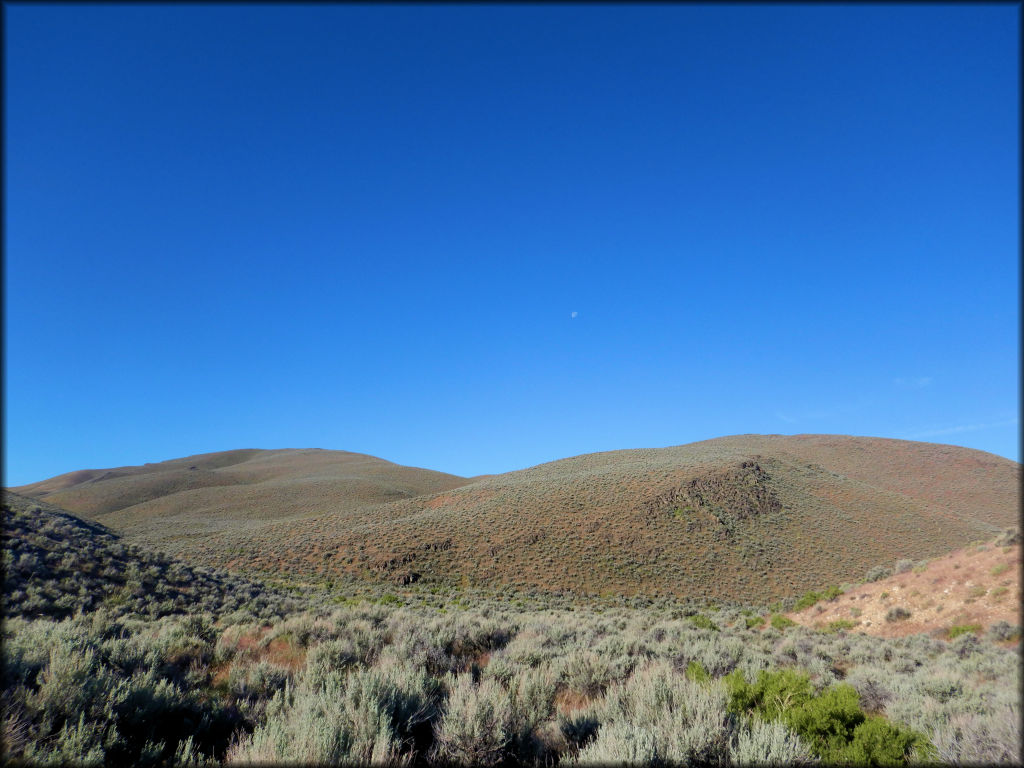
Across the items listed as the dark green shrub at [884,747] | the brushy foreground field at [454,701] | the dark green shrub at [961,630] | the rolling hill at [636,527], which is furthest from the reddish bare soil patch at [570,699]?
the rolling hill at [636,527]

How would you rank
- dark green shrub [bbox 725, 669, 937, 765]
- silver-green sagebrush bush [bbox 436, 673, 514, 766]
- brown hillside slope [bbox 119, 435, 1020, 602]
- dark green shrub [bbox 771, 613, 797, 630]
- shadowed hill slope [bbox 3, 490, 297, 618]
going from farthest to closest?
Result: 1. brown hillside slope [bbox 119, 435, 1020, 602]
2. dark green shrub [bbox 771, 613, 797, 630]
3. shadowed hill slope [bbox 3, 490, 297, 618]
4. dark green shrub [bbox 725, 669, 937, 765]
5. silver-green sagebrush bush [bbox 436, 673, 514, 766]

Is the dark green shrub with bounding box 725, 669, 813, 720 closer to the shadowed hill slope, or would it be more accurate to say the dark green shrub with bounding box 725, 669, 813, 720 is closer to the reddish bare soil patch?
the reddish bare soil patch

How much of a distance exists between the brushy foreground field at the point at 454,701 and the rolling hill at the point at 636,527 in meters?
25.6

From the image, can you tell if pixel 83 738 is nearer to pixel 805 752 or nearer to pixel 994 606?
pixel 805 752

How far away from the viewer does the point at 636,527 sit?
4181 centimetres

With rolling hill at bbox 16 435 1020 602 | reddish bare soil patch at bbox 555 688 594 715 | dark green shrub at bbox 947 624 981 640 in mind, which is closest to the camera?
reddish bare soil patch at bbox 555 688 594 715

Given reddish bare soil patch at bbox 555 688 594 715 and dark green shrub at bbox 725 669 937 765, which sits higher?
dark green shrub at bbox 725 669 937 765

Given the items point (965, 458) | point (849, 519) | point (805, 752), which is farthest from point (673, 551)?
point (965, 458)

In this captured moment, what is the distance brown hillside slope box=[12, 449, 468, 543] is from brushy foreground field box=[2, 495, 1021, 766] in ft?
173

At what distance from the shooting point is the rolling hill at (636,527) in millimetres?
35031

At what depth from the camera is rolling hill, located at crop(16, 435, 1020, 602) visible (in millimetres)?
35031

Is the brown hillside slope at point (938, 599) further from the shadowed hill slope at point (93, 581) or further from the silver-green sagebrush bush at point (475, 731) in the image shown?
the shadowed hill slope at point (93, 581)

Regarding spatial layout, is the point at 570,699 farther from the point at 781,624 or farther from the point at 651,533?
the point at 651,533

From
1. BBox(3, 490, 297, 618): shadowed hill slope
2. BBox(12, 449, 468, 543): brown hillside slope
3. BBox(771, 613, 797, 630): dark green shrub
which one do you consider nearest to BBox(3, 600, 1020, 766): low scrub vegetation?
BBox(3, 490, 297, 618): shadowed hill slope
